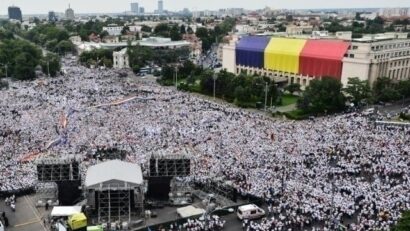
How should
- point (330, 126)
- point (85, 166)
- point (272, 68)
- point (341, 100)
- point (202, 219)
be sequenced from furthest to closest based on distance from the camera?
1. point (272, 68)
2. point (341, 100)
3. point (330, 126)
4. point (85, 166)
5. point (202, 219)

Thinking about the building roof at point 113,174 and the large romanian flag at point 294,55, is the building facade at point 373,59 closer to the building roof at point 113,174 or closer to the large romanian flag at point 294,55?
the large romanian flag at point 294,55

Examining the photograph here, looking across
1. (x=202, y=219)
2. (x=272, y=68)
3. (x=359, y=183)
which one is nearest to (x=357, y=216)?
(x=359, y=183)

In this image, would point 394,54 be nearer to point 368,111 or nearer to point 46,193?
point 368,111

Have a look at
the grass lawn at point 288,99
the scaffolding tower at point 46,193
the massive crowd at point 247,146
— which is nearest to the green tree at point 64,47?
the massive crowd at point 247,146

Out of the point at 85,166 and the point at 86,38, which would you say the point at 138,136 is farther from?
the point at 86,38

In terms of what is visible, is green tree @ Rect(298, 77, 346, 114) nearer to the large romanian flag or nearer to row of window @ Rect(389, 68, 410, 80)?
the large romanian flag

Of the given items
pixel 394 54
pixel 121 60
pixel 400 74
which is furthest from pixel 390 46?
pixel 121 60

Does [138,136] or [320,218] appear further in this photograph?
[138,136]
